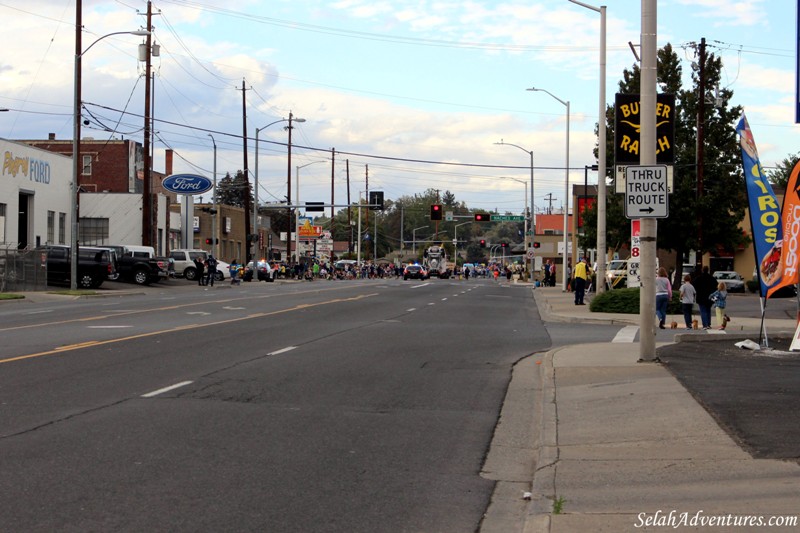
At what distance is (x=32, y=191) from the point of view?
56906mm

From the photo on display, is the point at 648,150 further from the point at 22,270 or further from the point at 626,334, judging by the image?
the point at 22,270

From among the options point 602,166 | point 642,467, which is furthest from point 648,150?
point 602,166

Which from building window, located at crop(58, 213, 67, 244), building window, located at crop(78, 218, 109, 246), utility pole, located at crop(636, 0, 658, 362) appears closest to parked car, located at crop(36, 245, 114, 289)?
building window, located at crop(58, 213, 67, 244)

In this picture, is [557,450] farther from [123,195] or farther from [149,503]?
[123,195]

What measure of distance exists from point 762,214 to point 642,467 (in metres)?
9.06

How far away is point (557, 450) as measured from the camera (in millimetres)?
8828

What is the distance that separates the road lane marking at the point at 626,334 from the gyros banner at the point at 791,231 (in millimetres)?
5196

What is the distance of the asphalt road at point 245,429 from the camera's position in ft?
22.1

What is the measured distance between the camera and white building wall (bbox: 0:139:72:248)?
53.6m

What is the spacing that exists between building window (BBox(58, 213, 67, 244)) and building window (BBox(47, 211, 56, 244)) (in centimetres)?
71

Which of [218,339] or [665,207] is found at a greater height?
[665,207]

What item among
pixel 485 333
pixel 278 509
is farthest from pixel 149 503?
pixel 485 333

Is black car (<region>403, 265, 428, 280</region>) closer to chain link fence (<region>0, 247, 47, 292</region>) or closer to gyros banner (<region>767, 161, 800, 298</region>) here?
chain link fence (<region>0, 247, 47, 292</region>)

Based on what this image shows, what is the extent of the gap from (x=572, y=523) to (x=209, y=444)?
3945 millimetres
